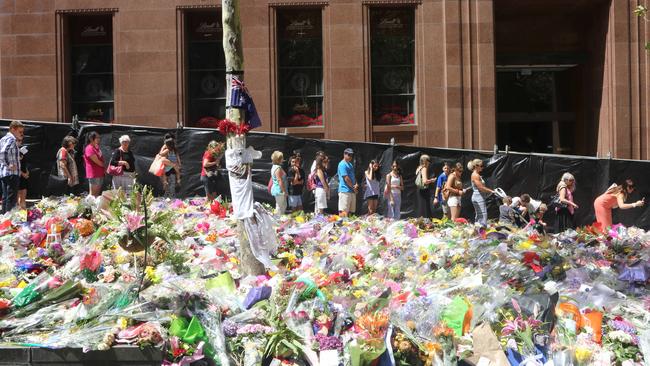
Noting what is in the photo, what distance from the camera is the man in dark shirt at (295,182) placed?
1554cm

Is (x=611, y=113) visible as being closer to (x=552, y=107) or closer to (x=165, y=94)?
(x=552, y=107)

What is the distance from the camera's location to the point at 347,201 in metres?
15.5

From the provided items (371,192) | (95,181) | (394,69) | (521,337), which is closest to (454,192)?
(371,192)

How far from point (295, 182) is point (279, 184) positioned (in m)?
1.15

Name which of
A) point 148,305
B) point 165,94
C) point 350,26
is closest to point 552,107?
point 350,26

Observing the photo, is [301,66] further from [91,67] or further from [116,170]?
[116,170]

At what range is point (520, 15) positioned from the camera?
24.3 metres

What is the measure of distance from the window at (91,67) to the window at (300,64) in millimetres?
4793

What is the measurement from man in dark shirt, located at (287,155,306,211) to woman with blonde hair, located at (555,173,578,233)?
205 inches

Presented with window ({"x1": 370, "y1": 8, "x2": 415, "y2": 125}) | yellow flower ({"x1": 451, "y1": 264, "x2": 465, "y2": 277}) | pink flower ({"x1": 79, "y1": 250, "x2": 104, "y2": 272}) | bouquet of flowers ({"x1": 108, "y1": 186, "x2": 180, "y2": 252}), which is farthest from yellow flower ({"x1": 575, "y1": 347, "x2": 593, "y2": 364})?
window ({"x1": 370, "y1": 8, "x2": 415, "y2": 125})

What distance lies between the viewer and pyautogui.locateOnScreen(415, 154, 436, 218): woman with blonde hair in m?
16.4

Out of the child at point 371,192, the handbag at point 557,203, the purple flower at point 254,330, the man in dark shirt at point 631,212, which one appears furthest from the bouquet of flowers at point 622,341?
the man in dark shirt at point 631,212

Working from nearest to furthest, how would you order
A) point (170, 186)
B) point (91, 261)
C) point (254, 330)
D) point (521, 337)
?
point (254, 330) → point (521, 337) → point (91, 261) → point (170, 186)

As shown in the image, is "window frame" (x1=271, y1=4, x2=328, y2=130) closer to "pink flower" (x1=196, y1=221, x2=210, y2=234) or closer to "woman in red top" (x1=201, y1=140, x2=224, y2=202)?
"woman in red top" (x1=201, y1=140, x2=224, y2=202)
